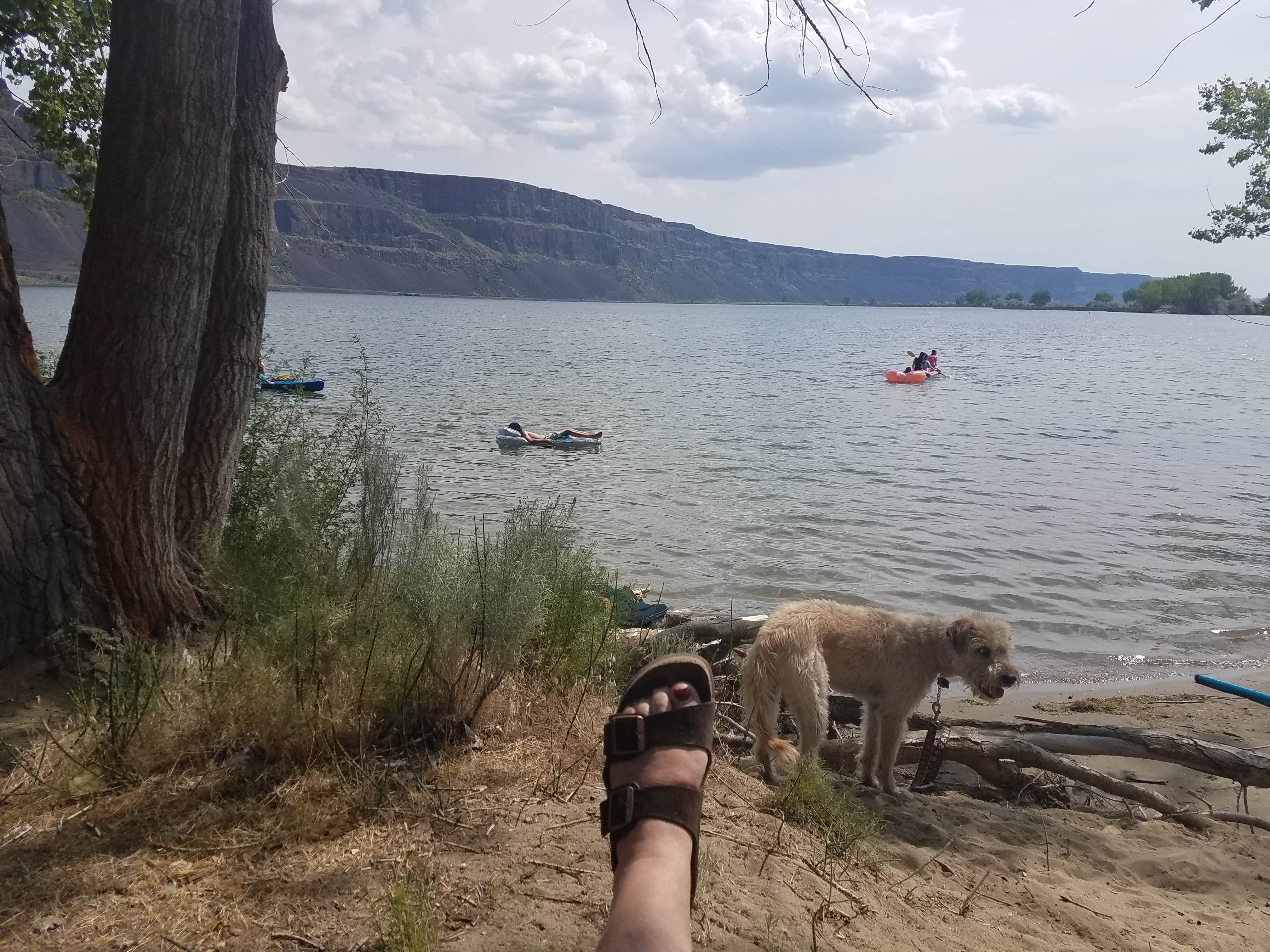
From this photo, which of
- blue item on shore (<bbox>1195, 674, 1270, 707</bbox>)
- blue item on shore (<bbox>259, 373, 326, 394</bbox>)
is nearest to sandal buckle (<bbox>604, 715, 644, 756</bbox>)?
blue item on shore (<bbox>259, 373, 326, 394</bbox>)

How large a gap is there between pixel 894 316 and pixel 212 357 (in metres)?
206

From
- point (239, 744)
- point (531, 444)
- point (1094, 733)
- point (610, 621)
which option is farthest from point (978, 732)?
point (531, 444)

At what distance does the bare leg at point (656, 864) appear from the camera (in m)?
2.26

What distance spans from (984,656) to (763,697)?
1.47 meters

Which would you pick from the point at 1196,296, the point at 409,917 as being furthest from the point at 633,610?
the point at 1196,296

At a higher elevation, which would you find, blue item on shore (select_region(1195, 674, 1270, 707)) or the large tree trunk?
the large tree trunk

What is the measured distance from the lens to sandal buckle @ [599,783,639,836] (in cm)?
278

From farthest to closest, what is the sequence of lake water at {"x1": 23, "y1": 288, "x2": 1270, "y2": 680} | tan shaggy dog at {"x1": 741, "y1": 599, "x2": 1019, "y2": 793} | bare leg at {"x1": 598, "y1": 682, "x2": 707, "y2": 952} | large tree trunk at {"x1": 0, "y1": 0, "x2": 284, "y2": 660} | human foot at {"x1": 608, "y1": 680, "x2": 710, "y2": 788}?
lake water at {"x1": 23, "y1": 288, "x2": 1270, "y2": 680} < tan shaggy dog at {"x1": 741, "y1": 599, "x2": 1019, "y2": 793} < large tree trunk at {"x1": 0, "y1": 0, "x2": 284, "y2": 660} < human foot at {"x1": 608, "y1": 680, "x2": 710, "y2": 788} < bare leg at {"x1": 598, "y1": 682, "x2": 707, "y2": 952}

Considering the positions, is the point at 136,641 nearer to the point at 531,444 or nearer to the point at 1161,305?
the point at 531,444

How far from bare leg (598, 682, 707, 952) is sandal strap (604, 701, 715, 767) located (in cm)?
3

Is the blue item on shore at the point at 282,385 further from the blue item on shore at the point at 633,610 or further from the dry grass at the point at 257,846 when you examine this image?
the dry grass at the point at 257,846

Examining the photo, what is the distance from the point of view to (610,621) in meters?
5.09

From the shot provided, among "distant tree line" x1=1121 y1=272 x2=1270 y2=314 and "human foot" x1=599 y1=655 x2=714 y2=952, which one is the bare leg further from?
"distant tree line" x1=1121 y1=272 x2=1270 y2=314

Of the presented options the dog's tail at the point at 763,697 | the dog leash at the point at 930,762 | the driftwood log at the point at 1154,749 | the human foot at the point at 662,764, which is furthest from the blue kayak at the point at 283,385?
the driftwood log at the point at 1154,749
